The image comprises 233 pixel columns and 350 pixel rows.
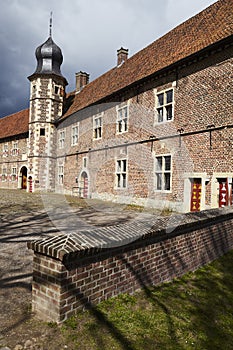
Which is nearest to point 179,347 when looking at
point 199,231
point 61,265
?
point 61,265

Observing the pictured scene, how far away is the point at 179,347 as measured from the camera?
2.57m

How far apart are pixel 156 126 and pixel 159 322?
1036cm

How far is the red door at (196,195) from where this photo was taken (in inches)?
405

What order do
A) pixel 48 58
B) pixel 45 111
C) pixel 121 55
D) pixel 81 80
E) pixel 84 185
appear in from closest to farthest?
pixel 84 185 → pixel 121 55 → pixel 45 111 → pixel 48 58 → pixel 81 80

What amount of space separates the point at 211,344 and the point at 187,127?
9.07m

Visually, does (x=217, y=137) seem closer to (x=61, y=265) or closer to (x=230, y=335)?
Answer: (x=230, y=335)

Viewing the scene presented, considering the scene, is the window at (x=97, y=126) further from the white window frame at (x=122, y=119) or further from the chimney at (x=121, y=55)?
the chimney at (x=121, y=55)

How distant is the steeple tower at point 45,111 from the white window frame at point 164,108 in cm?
1278

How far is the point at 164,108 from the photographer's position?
1196 centimetres

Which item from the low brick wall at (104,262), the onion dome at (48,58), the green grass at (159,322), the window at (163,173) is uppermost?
the onion dome at (48,58)

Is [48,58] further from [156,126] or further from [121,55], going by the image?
[156,126]

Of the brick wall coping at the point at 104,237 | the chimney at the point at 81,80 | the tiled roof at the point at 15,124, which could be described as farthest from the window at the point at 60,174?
the brick wall coping at the point at 104,237

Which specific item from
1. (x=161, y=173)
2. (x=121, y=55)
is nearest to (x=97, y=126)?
(x=121, y=55)

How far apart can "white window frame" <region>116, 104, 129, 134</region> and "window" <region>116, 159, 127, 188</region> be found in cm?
181
